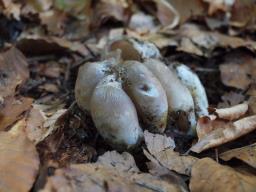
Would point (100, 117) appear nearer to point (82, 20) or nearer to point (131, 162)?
point (131, 162)

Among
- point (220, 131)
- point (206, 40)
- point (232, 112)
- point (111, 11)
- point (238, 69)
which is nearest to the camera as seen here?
point (220, 131)

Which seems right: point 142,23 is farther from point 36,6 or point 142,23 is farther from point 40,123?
point 40,123

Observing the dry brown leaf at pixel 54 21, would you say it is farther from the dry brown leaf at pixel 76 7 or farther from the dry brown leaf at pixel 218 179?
the dry brown leaf at pixel 218 179

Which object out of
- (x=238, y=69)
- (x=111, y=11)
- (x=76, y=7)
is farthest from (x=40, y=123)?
(x=76, y=7)

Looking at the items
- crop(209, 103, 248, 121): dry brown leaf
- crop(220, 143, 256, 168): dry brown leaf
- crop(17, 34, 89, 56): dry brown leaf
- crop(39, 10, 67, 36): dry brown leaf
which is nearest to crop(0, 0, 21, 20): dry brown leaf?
crop(39, 10, 67, 36): dry brown leaf

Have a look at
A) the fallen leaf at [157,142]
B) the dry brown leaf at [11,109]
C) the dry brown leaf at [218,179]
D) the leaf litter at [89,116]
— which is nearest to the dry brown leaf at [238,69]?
the leaf litter at [89,116]

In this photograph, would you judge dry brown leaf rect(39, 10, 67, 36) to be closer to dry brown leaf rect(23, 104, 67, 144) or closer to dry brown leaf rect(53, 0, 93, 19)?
dry brown leaf rect(53, 0, 93, 19)
